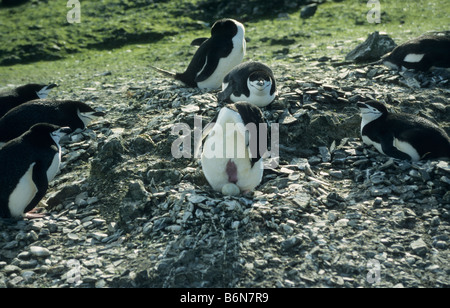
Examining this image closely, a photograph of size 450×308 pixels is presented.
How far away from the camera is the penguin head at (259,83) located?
5.50 metres

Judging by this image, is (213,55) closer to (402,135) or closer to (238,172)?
(402,135)

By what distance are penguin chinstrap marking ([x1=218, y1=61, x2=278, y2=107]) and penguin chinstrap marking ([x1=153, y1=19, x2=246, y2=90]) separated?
86 cm

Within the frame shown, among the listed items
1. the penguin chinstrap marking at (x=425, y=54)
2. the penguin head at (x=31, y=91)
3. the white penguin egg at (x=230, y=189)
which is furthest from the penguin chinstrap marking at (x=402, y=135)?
the penguin head at (x=31, y=91)

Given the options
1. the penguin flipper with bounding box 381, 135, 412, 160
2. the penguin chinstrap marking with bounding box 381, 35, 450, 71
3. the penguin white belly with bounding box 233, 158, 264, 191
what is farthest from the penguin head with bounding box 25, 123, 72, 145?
the penguin chinstrap marking with bounding box 381, 35, 450, 71

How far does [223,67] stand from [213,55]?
0.70 feet

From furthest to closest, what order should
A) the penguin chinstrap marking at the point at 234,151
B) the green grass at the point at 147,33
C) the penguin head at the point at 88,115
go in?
the green grass at the point at 147,33, the penguin head at the point at 88,115, the penguin chinstrap marking at the point at 234,151

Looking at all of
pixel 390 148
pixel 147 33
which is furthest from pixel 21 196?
pixel 147 33

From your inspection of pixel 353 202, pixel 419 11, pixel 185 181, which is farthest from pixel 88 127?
pixel 419 11

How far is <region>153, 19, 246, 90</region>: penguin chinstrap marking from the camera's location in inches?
274

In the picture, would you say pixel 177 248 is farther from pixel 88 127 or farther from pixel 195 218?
pixel 88 127

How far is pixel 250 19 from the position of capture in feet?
38.7

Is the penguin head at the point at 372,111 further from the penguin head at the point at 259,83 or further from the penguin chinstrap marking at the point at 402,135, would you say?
the penguin head at the point at 259,83

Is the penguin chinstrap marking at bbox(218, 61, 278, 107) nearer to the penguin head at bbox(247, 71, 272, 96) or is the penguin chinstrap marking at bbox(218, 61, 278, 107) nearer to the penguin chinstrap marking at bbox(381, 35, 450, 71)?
the penguin head at bbox(247, 71, 272, 96)

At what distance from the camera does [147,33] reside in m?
11.3
